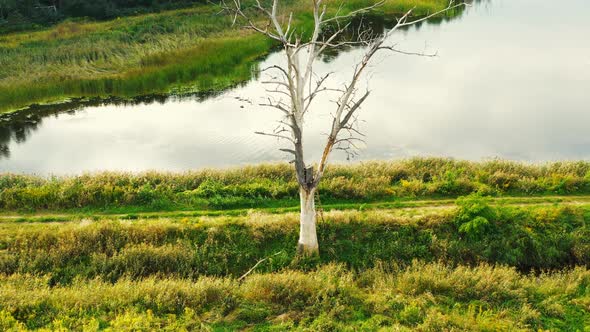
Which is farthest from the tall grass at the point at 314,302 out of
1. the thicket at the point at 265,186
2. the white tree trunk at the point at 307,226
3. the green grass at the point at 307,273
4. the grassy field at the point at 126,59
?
the grassy field at the point at 126,59

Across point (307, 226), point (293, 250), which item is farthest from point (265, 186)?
point (307, 226)

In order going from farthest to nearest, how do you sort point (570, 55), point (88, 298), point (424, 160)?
point (570, 55) → point (424, 160) → point (88, 298)

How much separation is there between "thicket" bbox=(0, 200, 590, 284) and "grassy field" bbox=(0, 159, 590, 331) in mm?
42

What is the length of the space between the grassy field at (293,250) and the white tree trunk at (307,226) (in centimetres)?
36

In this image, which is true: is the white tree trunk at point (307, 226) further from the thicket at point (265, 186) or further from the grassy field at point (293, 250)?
the thicket at point (265, 186)

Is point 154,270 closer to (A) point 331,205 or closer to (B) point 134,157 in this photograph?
(A) point 331,205

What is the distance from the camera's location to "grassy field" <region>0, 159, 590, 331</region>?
1203cm

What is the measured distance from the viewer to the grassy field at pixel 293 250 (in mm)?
12031

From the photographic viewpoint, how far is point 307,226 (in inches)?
560

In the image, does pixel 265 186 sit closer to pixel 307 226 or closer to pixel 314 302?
pixel 307 226

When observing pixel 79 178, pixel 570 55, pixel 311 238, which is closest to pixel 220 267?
pixel 311 238

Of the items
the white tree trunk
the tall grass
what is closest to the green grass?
the tall grass

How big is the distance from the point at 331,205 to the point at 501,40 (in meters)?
30.5

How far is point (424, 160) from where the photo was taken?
20016mm
